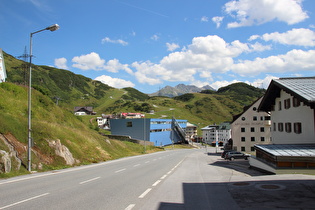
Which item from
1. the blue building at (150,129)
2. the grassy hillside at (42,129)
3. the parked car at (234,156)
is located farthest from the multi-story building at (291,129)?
the blue building at (150,129)

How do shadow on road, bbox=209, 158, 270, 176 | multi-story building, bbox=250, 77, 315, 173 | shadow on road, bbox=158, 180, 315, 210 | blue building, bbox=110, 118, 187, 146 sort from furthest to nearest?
blue building, bbox=110, 118, 187, 146, shadow on road, bbox=209, 158, 270, 176, multi-story building, bbox=250, 77, 315, 173, shadow on road, bbox=158, 180, 315, 210

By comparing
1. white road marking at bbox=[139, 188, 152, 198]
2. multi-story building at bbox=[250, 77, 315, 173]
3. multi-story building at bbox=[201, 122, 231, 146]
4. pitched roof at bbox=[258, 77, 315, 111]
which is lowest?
multi-story building at bbox=[201, 122, 231, 146]

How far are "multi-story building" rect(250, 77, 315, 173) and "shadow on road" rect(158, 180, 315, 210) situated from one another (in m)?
4.45

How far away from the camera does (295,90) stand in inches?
717

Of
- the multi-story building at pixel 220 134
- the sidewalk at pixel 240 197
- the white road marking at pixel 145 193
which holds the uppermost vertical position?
the sidewalk at pixel 240 197

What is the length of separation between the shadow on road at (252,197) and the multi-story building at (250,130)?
49.0m

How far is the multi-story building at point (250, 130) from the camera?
57.6 meters

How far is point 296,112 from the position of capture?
20.3 metres

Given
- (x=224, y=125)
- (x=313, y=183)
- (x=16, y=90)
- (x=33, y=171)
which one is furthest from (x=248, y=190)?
(x=224, y=125)

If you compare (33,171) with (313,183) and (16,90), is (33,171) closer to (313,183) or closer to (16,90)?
(313,183)

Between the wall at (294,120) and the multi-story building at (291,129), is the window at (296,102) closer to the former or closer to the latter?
the multi-story building at (291,129)

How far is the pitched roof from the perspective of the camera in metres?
16.9

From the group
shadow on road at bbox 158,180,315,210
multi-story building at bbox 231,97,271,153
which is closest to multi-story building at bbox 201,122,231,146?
multi-story building at bbox 231,97,271,153

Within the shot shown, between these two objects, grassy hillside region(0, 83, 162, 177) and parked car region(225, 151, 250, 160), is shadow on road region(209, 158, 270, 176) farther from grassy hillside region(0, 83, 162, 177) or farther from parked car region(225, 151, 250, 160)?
grassy hillside region(0, 83, 162, 177)
